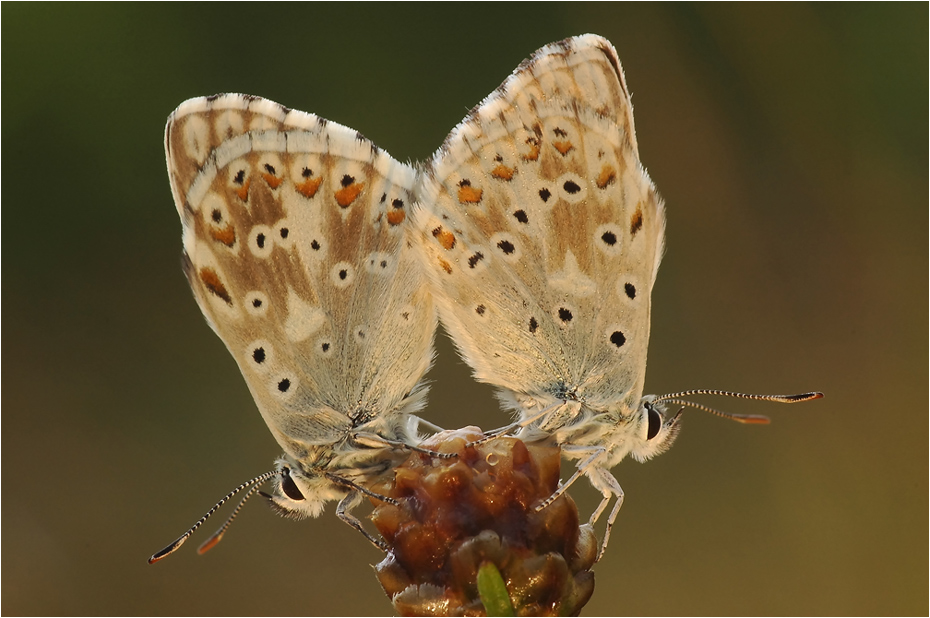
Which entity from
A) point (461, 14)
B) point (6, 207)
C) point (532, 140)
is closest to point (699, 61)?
point (461, 14)

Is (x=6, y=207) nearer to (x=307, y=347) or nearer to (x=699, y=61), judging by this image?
(x=307, y=347)

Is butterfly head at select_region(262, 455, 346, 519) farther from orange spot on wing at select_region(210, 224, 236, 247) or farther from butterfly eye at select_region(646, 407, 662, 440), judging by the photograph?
butterfly eye at select_region(646, 407, 662, 440)

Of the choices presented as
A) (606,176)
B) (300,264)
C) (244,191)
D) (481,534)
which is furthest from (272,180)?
(481,534)

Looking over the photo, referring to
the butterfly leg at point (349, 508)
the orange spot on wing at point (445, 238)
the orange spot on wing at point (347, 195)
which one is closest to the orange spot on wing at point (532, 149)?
the orange spot on wing at point (445, 238)

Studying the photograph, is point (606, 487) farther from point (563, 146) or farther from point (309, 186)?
point (309, 186)

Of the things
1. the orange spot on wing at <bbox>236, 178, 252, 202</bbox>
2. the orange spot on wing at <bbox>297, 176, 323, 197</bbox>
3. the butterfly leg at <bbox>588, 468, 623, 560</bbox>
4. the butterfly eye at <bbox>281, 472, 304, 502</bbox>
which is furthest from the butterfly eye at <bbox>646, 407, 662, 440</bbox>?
the orange spot on wing at <bbox>236, 178, 252, 202</bbox>
